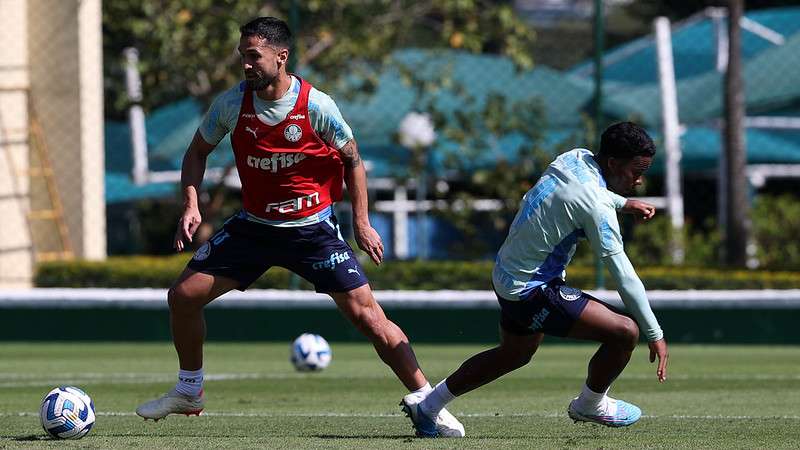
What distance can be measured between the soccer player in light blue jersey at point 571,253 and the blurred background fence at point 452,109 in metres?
8.90

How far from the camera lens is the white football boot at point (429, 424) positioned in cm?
801

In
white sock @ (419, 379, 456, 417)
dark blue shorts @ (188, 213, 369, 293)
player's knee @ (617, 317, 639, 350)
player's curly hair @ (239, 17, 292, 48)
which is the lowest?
white sock @ (419, 379, 456, 417)

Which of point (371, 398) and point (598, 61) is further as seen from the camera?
point (598, 61)

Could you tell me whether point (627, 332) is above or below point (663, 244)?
above

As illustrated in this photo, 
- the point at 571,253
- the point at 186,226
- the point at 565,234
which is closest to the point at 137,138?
the point at 186,226

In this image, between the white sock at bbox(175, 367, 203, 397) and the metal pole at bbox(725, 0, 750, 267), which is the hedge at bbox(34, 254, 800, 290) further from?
the white sock at bbox(175, 367, 203, 397)

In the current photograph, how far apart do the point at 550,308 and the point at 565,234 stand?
365 millimetres

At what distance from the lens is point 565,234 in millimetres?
7625

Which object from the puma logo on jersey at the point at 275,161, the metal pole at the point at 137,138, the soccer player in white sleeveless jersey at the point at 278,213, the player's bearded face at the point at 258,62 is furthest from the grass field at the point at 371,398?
the metal pole at the point at 137,138

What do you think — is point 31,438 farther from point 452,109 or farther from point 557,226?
point 452,109

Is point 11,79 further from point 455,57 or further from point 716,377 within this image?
point 716,377

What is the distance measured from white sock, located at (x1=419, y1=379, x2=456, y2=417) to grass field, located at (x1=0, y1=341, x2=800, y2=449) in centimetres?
17

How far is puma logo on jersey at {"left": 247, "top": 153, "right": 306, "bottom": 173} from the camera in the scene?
8.13 meters

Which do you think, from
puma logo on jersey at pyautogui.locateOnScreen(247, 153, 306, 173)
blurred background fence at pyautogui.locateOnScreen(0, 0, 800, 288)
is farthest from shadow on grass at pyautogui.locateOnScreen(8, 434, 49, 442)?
blurred background fence at pyautogui.locateOnScreen(0, 0, 800, 288)
